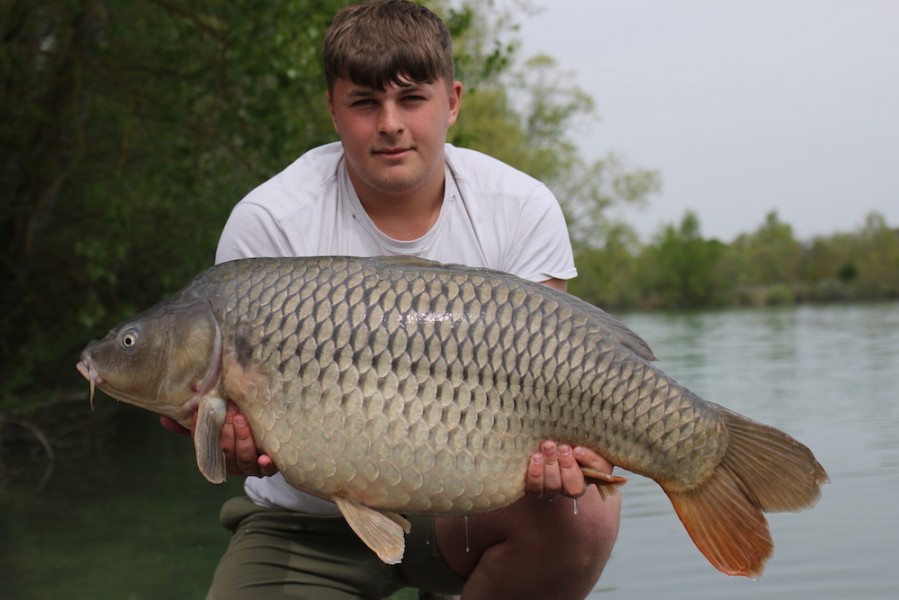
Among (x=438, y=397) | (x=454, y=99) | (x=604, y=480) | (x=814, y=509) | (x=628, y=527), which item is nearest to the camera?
(x=438, y=397)

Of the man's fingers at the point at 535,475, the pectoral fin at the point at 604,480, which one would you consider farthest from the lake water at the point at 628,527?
the man's fingers at the point at 535,475

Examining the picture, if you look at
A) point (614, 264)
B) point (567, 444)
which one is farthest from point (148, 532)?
point (614, 264)

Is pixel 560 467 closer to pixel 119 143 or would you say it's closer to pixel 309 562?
pixel 309 562

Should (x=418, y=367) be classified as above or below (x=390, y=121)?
below

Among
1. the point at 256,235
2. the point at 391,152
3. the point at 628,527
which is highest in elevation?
the point at 391,152

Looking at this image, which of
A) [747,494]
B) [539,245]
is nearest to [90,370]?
[539,245]

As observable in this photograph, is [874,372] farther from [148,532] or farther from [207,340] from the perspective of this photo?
[207,340]

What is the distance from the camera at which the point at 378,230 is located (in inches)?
94.0

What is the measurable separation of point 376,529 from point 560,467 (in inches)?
13.4

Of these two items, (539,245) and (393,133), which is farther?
(539,245)

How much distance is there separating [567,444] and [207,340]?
2.17 ft

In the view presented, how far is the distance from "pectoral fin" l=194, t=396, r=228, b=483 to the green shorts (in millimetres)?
417

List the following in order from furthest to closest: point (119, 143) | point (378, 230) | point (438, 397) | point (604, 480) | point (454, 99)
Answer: point (119, 143)
point (454, 99)
point (378, 230)
point (604, 480)
point (438, 397)

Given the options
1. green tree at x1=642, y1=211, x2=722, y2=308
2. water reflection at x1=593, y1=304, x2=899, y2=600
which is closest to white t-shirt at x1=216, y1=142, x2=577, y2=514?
water reflection at x1=593, y1=304, x2=899, y2=600
